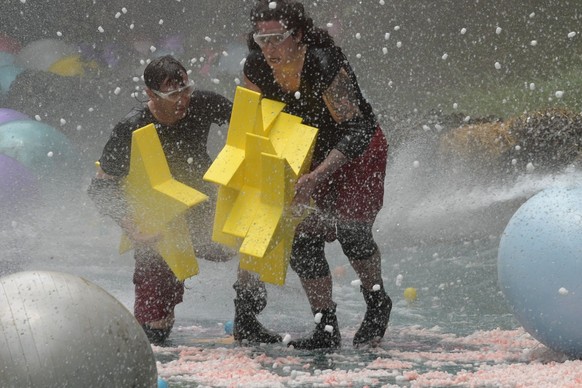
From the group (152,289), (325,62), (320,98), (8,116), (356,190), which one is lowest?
(152,289)

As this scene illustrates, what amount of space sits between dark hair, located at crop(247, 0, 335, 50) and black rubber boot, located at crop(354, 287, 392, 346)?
51.6 inches

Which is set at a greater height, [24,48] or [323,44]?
[24,48]

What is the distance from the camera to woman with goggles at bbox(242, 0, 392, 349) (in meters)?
5.16

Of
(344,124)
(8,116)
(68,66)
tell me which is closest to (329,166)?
(344,124)

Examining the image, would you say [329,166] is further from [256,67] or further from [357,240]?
[256,67]

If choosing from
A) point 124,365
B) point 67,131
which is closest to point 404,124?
point 67,131

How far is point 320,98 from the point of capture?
5293 millimetres

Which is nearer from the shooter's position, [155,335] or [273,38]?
[273,38]

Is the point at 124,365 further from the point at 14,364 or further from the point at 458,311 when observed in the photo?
the point at 458,311

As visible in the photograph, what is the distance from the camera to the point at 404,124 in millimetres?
12875

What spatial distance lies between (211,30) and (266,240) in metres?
10.8

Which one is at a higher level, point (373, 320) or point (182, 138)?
point (182, 138)

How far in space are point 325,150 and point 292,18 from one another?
687 millimetres

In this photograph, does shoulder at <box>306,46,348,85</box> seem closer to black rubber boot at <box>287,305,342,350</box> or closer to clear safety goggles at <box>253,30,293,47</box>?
clear safety goggles at <box>253,30,293,47</box>
